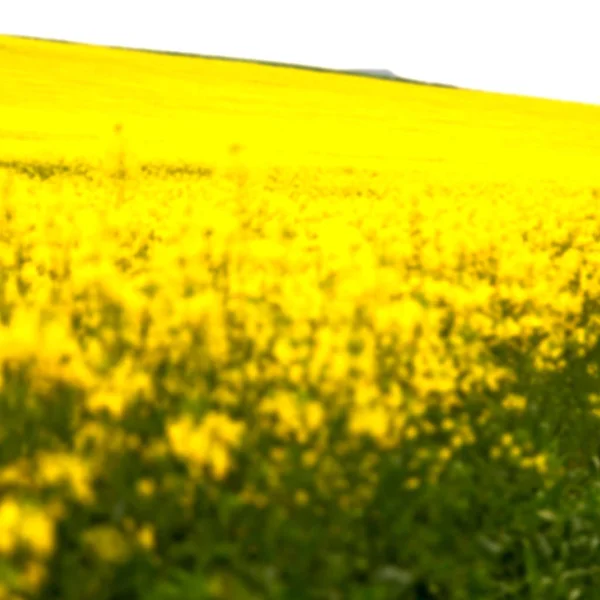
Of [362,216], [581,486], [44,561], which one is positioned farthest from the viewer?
[362,216]

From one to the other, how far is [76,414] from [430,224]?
5507 millimetres

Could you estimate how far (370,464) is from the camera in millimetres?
3691

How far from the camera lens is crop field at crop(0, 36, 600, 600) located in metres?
3.16

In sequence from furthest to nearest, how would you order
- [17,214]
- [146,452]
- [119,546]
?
[17,214] → [146,452] → [119,546]

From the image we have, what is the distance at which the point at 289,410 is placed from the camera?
3.46m

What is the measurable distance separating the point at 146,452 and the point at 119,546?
611 millimetres

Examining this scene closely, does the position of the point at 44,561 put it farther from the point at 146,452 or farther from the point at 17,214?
the point at 17,214

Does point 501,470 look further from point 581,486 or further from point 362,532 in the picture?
Result: point 362,532

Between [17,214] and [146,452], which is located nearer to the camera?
[146,452]

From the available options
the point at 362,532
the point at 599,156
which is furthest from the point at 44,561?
the point at 599,156

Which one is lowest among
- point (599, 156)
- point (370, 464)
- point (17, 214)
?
point (370, 464)

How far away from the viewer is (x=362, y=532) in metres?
3.69

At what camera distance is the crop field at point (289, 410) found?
124 inches

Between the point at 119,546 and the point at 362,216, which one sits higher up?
the point at 362,216
